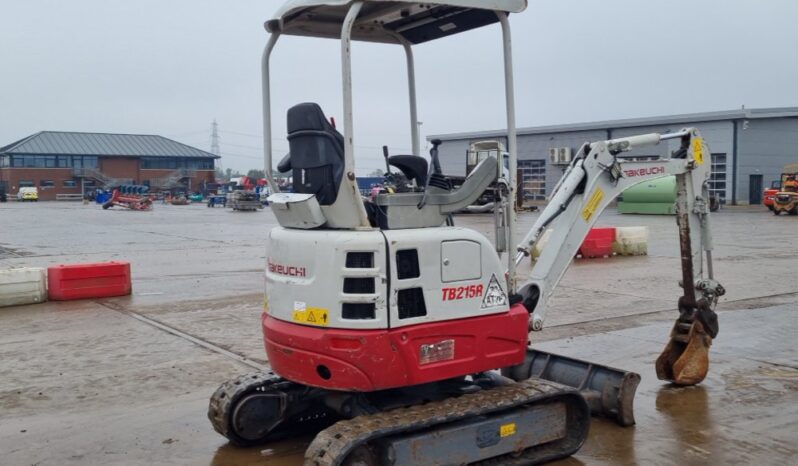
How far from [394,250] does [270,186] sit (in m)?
1.38

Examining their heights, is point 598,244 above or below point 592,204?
below

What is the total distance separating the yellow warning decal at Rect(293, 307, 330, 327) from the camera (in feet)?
17.1

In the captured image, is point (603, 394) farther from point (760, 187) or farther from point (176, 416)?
point (760, 187)

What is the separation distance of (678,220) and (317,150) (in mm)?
4084

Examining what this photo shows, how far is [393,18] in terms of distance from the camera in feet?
20.2

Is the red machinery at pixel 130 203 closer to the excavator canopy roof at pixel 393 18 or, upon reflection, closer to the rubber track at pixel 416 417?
the excavator canopy roof at pixel 393 18

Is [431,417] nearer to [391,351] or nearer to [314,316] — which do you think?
[391,351]

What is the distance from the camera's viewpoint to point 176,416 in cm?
707

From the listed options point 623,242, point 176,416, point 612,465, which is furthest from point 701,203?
point 623,242

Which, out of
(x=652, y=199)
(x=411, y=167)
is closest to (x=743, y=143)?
(x=652, y=199)

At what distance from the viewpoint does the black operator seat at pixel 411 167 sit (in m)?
5.95

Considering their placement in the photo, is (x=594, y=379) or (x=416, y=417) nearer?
(x=416, y=417)

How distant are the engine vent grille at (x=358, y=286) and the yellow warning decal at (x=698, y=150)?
420 cm

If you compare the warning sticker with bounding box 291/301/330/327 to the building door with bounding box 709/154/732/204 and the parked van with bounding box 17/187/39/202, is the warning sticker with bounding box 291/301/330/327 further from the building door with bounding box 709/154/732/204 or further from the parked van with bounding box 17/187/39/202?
the parked van with bounding box 17/187/39/202
